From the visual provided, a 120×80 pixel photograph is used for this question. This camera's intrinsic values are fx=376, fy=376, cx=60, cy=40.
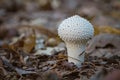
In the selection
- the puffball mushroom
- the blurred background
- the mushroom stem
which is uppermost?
the blurred background

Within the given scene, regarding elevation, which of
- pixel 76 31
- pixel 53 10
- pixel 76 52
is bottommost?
pixel 76 52

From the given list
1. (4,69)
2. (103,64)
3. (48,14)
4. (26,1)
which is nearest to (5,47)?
(4,69)

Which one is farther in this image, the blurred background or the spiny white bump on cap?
the blurred background

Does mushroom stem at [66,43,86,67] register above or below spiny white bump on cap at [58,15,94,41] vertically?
below

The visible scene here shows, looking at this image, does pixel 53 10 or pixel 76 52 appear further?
pixel 53 10

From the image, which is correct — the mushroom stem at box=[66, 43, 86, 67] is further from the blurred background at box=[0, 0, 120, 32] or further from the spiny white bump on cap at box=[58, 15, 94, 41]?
the blurred background at box=[0, 0, 120, 32]

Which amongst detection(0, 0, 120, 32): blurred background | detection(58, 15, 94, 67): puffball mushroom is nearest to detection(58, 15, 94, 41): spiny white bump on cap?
detection(58, 15, 94, 67): puffball mushroom

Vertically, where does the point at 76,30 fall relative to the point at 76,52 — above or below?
above

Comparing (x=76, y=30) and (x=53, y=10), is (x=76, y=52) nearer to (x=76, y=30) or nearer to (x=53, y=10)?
(x=76, y=30)

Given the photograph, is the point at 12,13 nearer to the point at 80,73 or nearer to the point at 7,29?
the point at 7,29

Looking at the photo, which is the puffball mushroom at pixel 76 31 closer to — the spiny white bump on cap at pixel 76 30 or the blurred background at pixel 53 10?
the spiny white bump on cap at pixel 76 30

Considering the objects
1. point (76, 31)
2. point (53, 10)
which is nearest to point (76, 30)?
point (76, 31)
